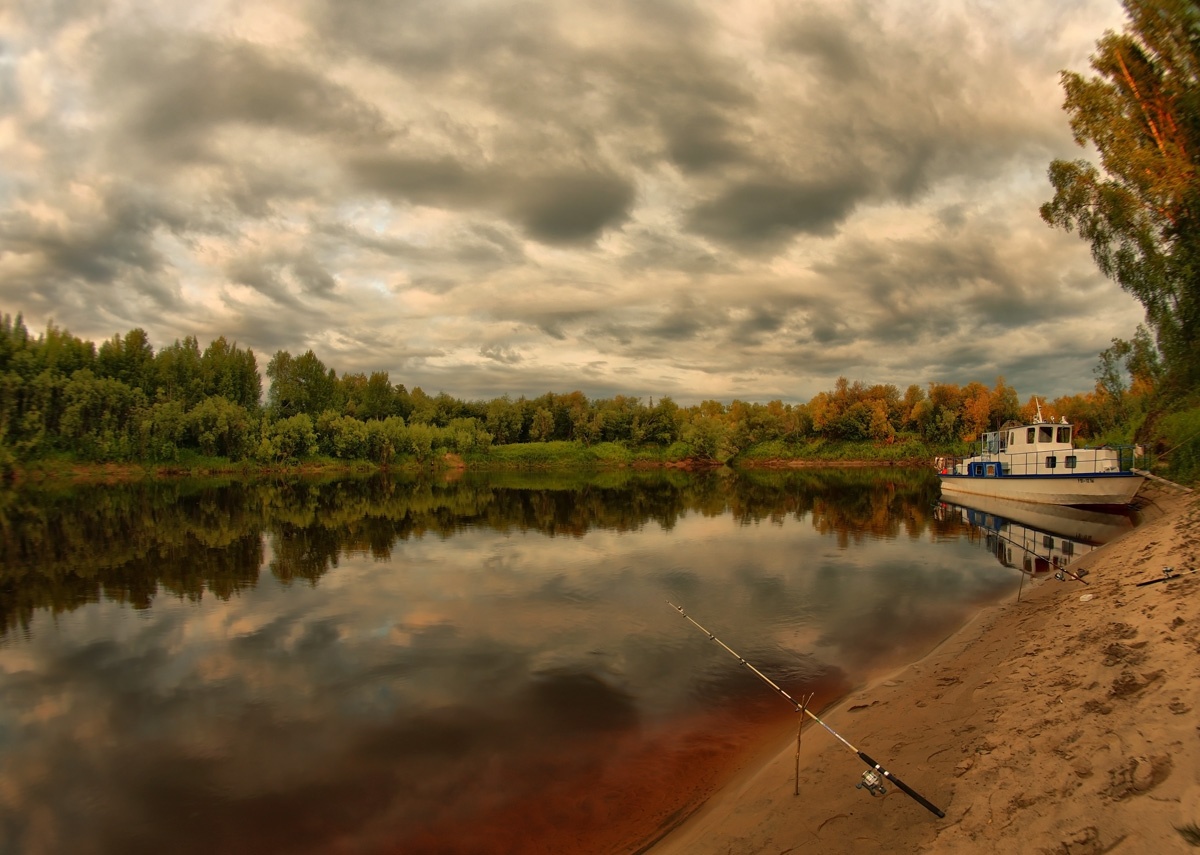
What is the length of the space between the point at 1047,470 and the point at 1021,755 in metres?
35.4

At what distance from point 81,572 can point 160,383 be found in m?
76.4

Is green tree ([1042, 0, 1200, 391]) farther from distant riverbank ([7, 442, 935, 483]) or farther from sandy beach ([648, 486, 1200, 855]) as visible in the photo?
distant riverbank ([7, 442, 935, 483])

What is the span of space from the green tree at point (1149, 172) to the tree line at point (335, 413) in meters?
18.9

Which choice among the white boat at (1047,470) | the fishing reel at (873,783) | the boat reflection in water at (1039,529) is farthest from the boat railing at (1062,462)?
the fishing reel at (873,783)

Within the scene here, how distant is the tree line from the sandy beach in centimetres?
4127

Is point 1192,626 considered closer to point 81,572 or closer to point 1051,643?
point 1051,643

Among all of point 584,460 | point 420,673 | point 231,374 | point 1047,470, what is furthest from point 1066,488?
point 231,374

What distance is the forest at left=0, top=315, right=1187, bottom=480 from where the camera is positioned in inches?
2687

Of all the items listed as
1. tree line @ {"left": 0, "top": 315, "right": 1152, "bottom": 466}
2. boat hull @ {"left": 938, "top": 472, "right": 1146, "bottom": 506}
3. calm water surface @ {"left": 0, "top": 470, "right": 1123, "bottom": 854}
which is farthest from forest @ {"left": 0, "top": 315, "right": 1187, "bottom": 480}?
calm water surface @ {"left": 0, "top": 470, "right": 1123, "bottom": 854}

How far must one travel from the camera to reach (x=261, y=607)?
1702 cm

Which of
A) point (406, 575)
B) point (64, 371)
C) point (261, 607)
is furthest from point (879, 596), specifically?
point (64, 371)

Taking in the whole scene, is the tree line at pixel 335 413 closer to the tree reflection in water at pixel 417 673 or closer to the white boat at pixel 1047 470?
the white boat at pixel 1047 470

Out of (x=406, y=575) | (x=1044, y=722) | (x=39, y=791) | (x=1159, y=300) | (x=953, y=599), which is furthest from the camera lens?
(x=1159, y=300)

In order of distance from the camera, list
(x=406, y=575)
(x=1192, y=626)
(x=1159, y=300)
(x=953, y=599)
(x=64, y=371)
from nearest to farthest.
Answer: (x=1192, y=626), (x=953, y=599), (x=406, y=575), (x=1159, y=300), (x=64, y=371)
